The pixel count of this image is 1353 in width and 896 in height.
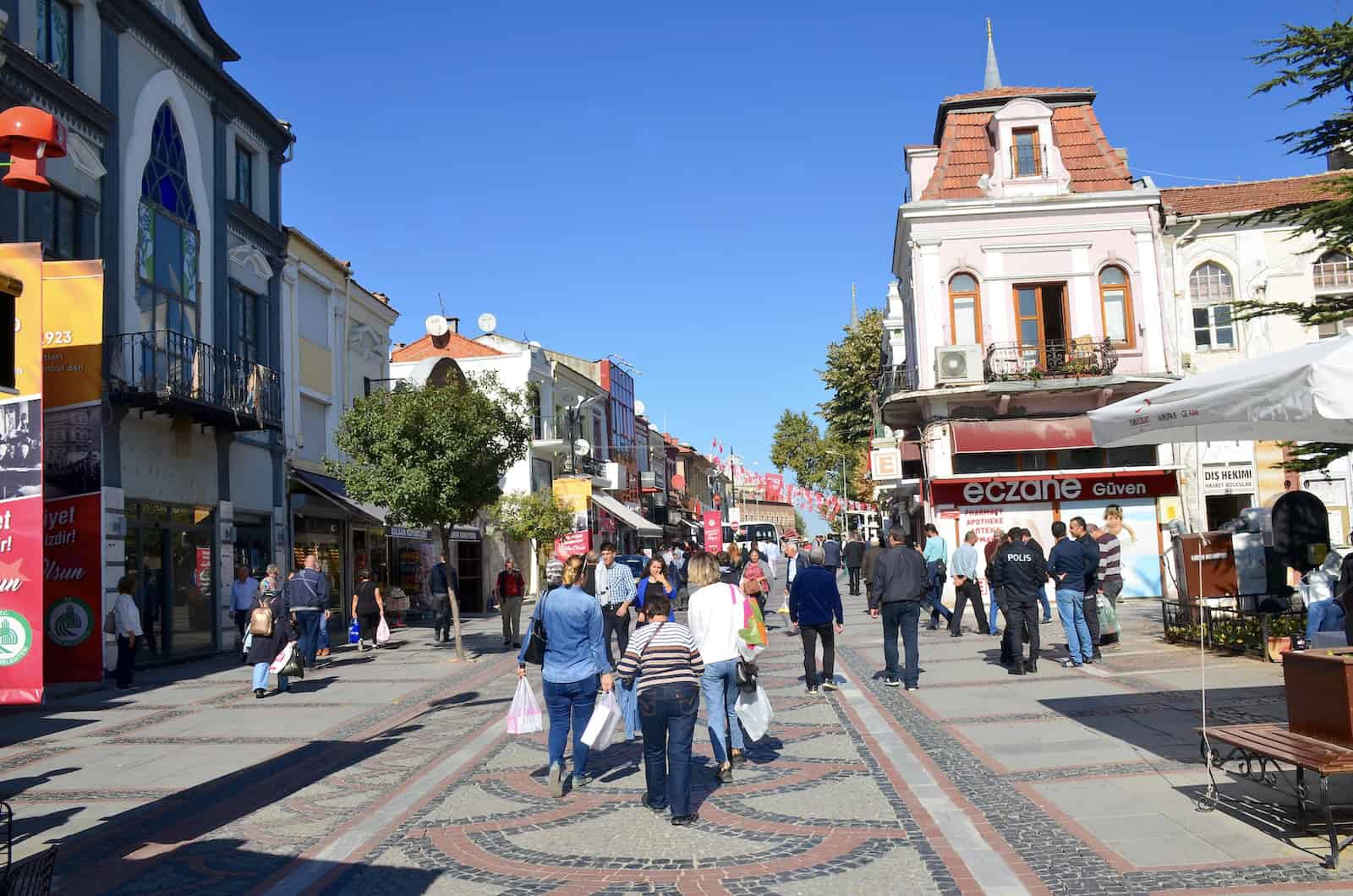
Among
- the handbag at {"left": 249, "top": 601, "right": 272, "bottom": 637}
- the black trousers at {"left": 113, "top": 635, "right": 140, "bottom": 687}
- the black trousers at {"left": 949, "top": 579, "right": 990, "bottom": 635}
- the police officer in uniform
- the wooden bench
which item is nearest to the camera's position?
the wooden bench

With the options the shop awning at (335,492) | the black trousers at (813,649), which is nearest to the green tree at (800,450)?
the shop awning at (335,492)

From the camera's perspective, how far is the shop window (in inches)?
629

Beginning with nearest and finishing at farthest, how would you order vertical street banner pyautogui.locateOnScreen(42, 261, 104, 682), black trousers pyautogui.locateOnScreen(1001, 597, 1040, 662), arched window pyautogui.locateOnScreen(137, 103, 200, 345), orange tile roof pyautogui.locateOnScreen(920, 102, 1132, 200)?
vertical street banner pyautogui.locateOnScreen(42, 261, 104, 682) < black trousers pyautogui.locateOnScreen(1001, 597, 1040, 662) < arched window pyautogui.locateOnScreen(137, 103, 200, 345) < orange tile roof pyautogui.locateOnScreen(920, 102, 1132, 200)

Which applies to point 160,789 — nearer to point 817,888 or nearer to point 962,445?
point 817,888

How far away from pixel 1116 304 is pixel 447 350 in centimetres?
2487

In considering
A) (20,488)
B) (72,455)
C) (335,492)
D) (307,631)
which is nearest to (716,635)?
(72,455)

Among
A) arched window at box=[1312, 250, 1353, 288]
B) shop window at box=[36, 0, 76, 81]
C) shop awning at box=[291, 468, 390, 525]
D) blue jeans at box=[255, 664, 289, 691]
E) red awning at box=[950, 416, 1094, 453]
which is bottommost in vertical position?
blue jeans at box=[255, 664, 289, 691]

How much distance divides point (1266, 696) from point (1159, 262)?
19999 mm

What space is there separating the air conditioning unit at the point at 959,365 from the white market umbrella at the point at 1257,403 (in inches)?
722

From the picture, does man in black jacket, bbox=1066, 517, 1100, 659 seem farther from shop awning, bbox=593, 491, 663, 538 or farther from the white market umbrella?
shop awning, bbox=593, 491, 663, 538

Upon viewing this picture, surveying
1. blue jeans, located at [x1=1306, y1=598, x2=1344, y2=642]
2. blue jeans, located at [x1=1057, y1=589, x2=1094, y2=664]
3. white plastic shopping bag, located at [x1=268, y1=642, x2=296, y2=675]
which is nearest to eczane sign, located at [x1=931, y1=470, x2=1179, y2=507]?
blue jeans, located at [x1=1057, y1=589, x2=1094, y2=664]

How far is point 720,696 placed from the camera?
8570 mm

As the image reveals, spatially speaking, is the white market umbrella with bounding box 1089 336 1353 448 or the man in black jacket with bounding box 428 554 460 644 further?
the man in black jacket with bounding box 428 554 460 644

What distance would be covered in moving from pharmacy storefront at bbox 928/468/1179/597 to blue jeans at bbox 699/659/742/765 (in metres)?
19.4
